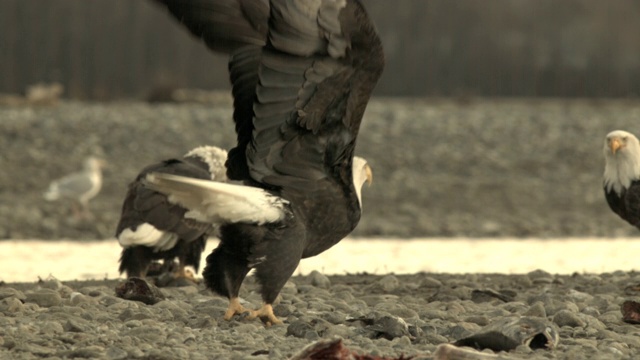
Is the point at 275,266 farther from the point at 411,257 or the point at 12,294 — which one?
the point at 411,257

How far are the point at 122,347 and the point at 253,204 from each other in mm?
1093

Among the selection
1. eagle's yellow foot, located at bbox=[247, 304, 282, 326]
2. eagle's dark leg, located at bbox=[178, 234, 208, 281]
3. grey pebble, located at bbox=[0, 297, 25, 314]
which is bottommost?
grey pebble, located at bbox=[0, 297, 25, 314]

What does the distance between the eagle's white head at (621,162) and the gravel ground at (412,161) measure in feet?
20.3

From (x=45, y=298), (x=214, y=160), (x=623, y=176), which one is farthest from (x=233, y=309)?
(x=623, y=176)

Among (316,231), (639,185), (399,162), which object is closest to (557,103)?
(399,162)

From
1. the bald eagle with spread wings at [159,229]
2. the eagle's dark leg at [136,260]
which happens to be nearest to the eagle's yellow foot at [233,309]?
the bald eagle with spread wings at [159,229]

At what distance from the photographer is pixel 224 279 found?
721cm

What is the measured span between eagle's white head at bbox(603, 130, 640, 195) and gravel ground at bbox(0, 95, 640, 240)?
6182mm

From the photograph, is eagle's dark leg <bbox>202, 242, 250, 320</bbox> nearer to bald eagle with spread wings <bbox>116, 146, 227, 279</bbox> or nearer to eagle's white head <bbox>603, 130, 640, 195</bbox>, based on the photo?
bald eagle with spread wings <bbox>116, 146, 227, 279</bbox>

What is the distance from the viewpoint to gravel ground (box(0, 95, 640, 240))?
55.9 feet

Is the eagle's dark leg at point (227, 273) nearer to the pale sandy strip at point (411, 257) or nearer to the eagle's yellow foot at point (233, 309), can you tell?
the eagle's yellow foot at point (233, 309)

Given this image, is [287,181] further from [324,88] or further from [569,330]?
[569,330]

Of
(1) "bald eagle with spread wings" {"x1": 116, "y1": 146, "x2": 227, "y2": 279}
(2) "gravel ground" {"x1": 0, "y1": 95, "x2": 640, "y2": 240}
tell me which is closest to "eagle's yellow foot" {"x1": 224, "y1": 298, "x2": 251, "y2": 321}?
(1) "bald eagle with spread wings" {"x1": 116, "y1": 146, "x2": 227, "y2": 279}

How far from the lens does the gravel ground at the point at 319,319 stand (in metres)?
6.30
